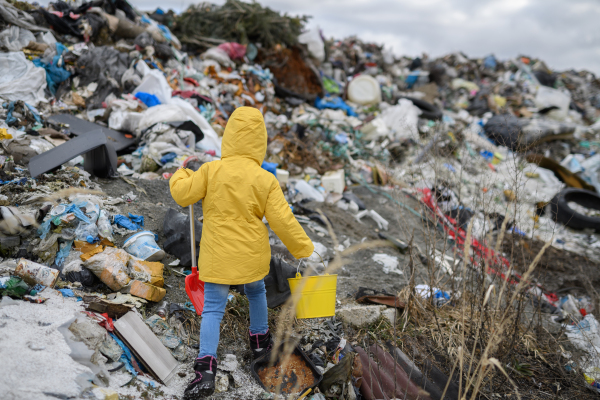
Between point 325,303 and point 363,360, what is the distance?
434 mm

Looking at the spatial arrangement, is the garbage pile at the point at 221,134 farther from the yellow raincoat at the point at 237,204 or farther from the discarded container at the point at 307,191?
the yellow raincoat at the point at 237,204

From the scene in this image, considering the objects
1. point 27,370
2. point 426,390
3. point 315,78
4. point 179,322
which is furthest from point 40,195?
point 315,78

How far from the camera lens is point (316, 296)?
2145 mm

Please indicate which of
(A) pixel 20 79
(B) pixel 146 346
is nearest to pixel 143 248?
(B) pixel 146 346

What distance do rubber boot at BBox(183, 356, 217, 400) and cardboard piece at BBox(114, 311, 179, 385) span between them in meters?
0.18

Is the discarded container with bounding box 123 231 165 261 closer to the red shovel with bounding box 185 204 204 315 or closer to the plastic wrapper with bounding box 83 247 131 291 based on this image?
the plastic wrapper with bounding box 83 247 131 291

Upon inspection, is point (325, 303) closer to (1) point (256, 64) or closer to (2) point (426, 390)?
(2) point (426, 390)

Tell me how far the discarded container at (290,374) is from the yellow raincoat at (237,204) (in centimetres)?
52

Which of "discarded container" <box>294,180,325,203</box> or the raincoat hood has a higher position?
the raincoat hood

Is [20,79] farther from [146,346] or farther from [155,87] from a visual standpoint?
[146,346]

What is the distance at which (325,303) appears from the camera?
2162mm

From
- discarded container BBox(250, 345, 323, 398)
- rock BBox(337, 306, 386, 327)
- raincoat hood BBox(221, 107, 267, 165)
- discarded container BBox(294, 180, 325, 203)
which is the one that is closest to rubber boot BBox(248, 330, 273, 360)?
discarded container BBox(250, 345, 323, 398)

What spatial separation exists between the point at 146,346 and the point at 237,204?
2.80 feet

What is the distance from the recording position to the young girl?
194 centimetres
